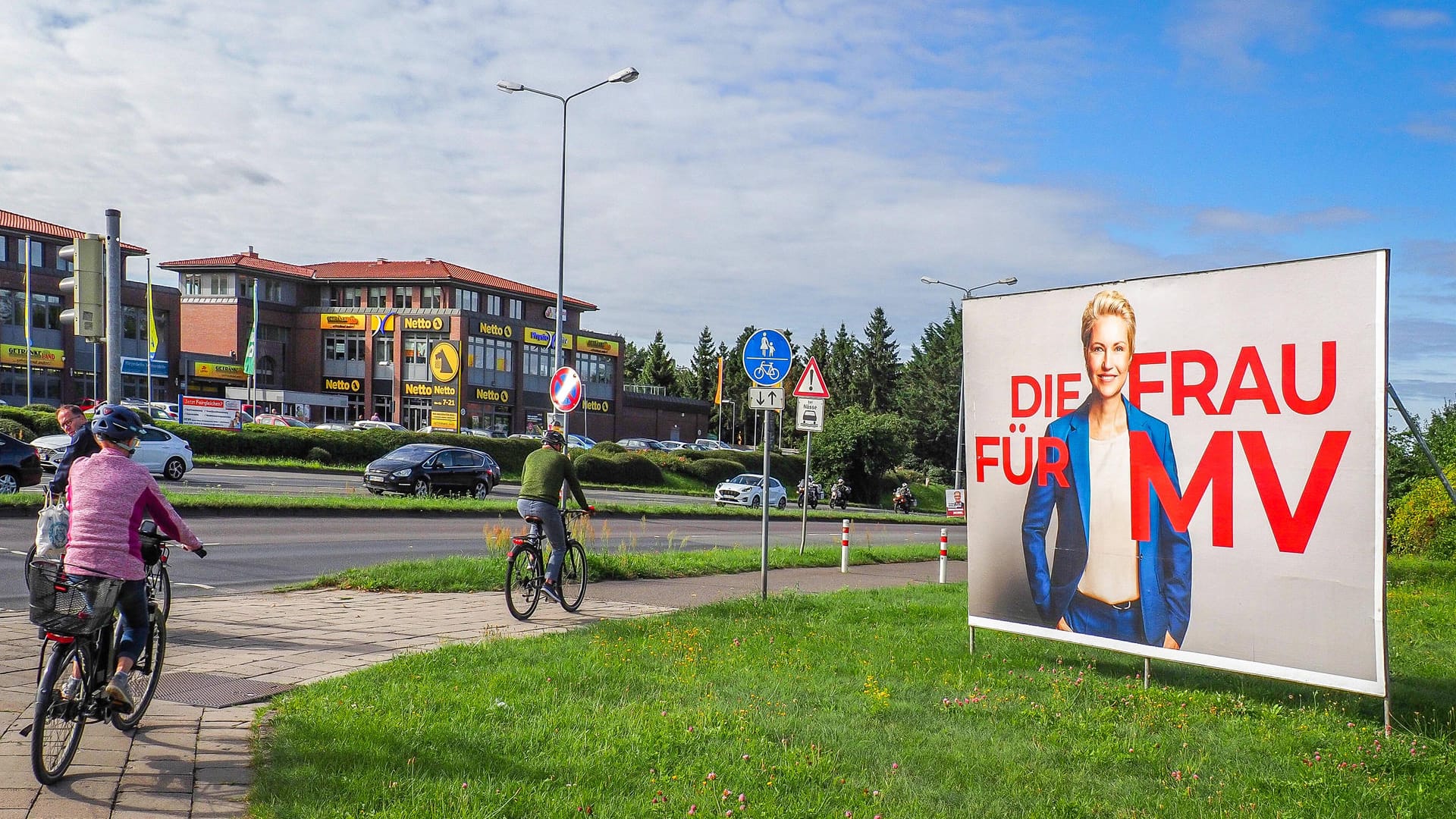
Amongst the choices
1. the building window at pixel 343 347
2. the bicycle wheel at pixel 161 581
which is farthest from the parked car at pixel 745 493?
the building window at pixel 343 347

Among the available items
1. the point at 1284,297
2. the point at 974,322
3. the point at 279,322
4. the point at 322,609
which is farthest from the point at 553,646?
the point at 279,322

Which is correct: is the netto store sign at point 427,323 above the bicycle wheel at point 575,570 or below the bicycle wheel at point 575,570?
above

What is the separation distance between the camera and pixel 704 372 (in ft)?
405

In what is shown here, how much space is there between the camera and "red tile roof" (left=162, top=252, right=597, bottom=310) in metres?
74.8

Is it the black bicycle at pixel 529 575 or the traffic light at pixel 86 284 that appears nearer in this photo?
the traffic light at pixel 86 284

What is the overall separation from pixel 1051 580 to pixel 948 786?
354 cm

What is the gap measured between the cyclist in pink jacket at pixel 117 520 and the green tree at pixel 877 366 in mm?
101847

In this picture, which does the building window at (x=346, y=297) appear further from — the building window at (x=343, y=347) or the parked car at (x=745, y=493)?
the parked car at (x=745, y=493)

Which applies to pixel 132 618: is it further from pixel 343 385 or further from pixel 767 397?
pixel 343 385

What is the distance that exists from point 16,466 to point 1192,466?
20.8m

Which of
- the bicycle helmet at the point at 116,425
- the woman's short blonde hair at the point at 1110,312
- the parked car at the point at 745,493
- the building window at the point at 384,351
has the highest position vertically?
the building window at the point at 384,351

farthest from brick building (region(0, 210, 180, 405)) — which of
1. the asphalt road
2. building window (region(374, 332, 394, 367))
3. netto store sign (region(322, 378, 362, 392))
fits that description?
the asphalt road

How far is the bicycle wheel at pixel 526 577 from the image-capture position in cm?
1006

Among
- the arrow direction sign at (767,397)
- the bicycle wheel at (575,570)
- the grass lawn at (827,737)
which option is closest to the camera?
the grass lawn at (827,737)
